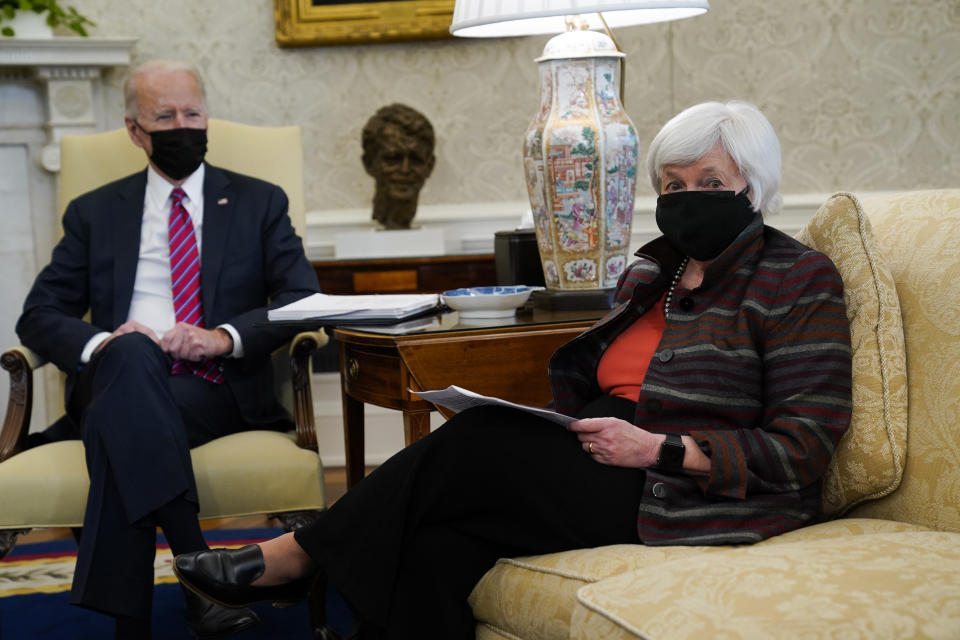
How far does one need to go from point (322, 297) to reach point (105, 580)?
0.72 meters

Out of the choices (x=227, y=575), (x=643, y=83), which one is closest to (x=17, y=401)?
(x=227, y=575)

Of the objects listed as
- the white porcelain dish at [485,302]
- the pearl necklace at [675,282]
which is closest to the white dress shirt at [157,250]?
the white porcelain dish at [485,302]

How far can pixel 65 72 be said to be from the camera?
3514 millimetres

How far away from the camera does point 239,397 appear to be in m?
2.32

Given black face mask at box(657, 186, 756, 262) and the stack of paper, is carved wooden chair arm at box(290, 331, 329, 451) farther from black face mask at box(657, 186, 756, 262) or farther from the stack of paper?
black face mask at box(657, 186, 756, 262)

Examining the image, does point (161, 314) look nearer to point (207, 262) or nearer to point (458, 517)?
point (207, 262)

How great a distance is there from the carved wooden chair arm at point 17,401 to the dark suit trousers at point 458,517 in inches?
37.6

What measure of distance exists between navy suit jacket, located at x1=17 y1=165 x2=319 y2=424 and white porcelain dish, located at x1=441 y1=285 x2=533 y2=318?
473mm

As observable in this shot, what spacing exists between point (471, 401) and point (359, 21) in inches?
92.3

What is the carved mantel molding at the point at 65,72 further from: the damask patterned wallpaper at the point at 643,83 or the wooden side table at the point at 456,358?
the wooden side table at the point at 456,358

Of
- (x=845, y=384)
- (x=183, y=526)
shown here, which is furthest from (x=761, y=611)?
(x=183, y=526)

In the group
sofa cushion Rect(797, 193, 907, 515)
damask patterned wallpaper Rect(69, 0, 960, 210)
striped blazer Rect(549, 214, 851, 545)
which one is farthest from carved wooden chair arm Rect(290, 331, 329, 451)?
damask patterned wallpaper Rect(69, 0, 960, 210)

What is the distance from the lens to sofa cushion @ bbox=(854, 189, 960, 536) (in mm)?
1494

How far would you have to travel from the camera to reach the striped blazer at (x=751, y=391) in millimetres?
1487
